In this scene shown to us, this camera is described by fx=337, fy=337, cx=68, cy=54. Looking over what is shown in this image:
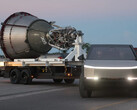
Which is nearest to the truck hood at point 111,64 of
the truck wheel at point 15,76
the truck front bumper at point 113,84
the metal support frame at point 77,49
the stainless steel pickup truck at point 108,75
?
the stainless steel pickup truck at point 108,75

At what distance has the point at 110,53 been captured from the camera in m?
11.9

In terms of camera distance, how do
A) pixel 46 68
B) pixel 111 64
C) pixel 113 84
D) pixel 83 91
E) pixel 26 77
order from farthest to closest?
pixel 26 77
pixel 46 68
pixel 83 91
pixel 111 64
pixel 113 84

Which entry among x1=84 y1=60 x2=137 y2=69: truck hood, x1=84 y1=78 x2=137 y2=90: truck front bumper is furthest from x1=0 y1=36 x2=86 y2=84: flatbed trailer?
x1=84 y1=78 x2=137 y2=90: truck front bumper

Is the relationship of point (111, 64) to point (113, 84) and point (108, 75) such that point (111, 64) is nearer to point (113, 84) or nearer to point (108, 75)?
point (108, 75)

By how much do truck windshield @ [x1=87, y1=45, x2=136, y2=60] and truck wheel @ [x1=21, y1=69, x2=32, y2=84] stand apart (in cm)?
643

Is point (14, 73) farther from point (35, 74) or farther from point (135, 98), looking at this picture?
point (135, 98)

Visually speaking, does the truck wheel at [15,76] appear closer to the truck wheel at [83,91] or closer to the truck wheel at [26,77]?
the truck wheel at [26,77]

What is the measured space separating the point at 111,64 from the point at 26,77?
8.21 m

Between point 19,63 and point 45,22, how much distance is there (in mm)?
2754

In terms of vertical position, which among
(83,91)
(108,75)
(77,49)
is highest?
(77,49)

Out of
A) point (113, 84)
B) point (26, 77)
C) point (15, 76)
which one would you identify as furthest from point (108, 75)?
point (15, 76)

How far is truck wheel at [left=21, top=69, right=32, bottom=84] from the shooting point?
17.8m

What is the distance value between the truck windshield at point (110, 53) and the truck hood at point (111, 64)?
→ 1.75ft

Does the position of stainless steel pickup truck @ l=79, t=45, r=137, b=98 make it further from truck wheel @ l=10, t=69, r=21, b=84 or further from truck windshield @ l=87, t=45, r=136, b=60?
truck wheel @ l=10, t=69, r=21, b=84
